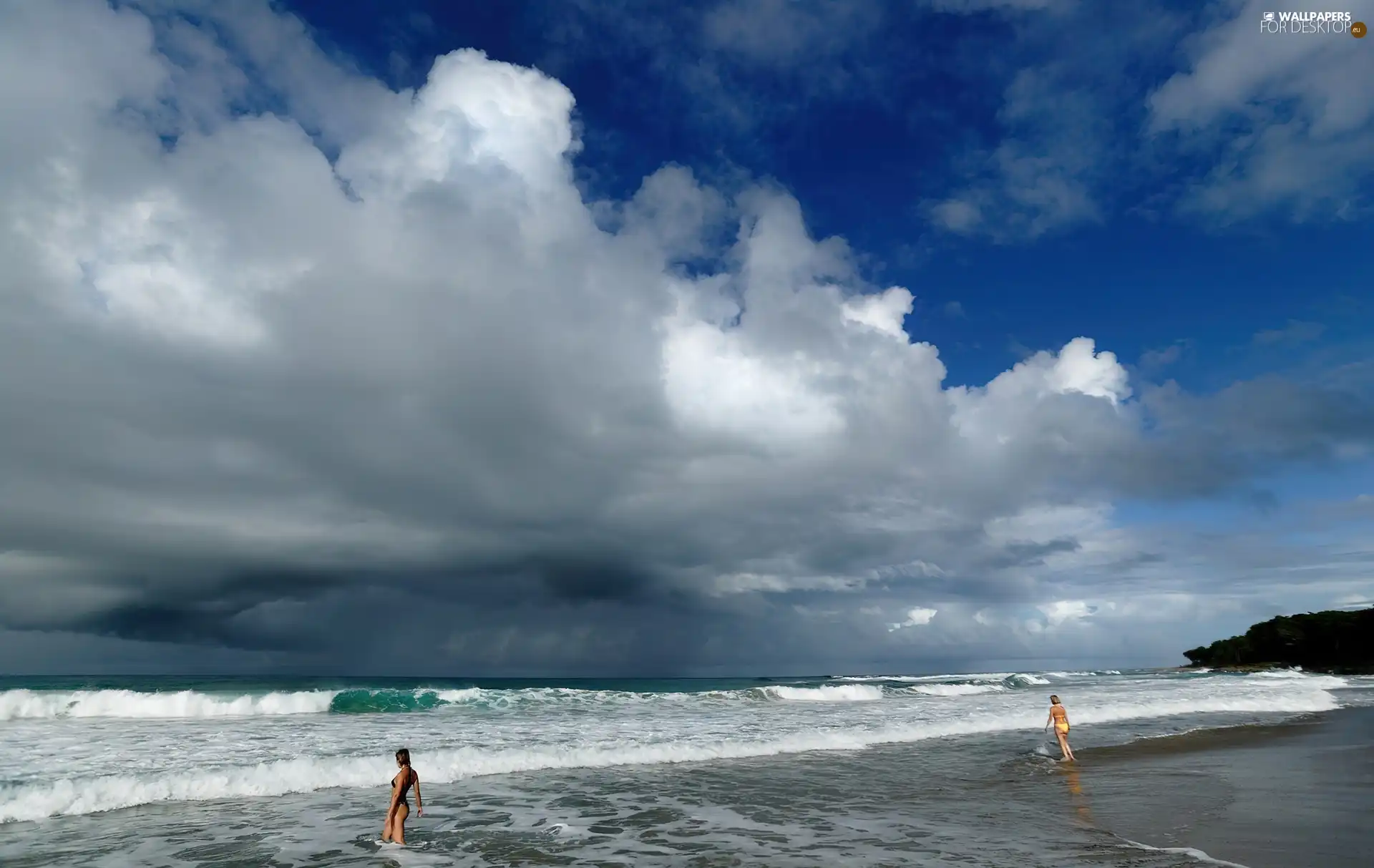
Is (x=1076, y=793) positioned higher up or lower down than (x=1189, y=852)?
lower down

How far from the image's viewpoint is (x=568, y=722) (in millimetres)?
32719

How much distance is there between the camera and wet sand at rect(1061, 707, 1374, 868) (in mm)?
11008

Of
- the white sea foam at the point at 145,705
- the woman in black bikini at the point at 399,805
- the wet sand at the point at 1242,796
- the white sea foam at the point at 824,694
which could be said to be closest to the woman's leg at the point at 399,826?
the woman in black bikini at the point at 399,805

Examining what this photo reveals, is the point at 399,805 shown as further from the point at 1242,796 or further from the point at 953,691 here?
the point at 953,691

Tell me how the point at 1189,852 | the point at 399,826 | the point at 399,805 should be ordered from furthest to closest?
the point at 399,805, the point at 399,826, the point at 1189,852

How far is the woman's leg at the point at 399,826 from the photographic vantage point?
1264 centimetres

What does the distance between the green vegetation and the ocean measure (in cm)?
9548

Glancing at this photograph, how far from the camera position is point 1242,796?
49.9 feet

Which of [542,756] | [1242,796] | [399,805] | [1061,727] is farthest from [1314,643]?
[399,805]

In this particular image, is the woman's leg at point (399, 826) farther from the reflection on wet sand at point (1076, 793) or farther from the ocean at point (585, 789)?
the reflection on wet sand at point (1076, 793)

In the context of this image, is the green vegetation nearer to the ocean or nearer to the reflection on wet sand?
the ocean

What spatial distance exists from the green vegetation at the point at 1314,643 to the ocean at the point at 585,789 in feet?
313

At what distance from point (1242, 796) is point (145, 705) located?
155 ft

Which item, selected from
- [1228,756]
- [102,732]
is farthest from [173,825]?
[1228,756]
